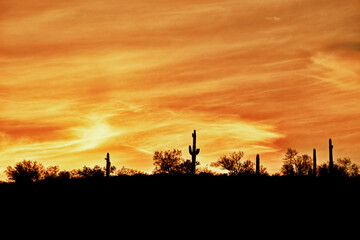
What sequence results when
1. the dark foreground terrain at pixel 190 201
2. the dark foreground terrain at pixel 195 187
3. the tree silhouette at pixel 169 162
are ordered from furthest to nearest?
the tree silhouette at pixel 169 162
the dark foreground terrain at pixel 195 187
the dark foreground terrain at pixel 190 201

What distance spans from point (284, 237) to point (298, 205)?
339 cm

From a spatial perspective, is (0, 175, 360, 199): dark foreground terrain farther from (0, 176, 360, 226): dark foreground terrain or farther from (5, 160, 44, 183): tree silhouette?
(5, 160, 44, 183): tree silhouette

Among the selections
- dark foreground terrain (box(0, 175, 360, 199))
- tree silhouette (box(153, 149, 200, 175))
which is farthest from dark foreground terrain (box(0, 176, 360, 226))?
tree silhouette (box(153, 149, 200, 175))

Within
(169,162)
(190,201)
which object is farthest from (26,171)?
(190,201)

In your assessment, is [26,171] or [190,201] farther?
[26,171]

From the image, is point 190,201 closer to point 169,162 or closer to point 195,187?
point 195,187

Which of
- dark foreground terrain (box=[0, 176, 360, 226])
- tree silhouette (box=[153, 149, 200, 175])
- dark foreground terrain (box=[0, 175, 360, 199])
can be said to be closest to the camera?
dark foreground terrain (box=[0, 176, 360, 226])

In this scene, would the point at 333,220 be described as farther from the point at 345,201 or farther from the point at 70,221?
the point at 70,221

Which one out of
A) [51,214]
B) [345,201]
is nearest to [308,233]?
[345,201]

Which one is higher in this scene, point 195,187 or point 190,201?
point 195,187

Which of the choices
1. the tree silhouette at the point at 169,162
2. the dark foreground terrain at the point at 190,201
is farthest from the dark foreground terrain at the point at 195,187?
the tree silhouette at the point at 169,162

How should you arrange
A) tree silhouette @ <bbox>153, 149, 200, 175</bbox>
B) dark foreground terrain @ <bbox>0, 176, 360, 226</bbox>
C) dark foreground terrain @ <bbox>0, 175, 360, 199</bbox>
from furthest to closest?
tree silhouette @ <bbox>153, 149, 200, 175</bbox>
dark foreground terrain @ <bbox>0, 175, 360, 199</bbox>
dark foreground terrain @ <bbox>0, 176, 360, 226</bbox>

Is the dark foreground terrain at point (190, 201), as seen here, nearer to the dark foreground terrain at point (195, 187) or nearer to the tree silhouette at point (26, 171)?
the dark foreground terrain at point (195, 187)

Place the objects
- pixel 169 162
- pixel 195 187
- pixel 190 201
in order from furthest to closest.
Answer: pixel 169 162 → pixel 195 187 → pixel 190 201
